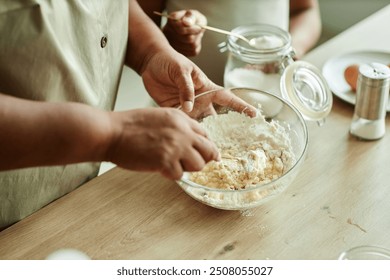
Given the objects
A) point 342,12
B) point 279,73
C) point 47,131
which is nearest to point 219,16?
point 279,73

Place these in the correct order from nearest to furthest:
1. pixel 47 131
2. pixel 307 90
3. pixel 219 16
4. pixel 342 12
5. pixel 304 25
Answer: pixel 47 131
pixel 307 90
pixel 219 16
pixel 304 25
pixel 342 12

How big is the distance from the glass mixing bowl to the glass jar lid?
0.06 meters

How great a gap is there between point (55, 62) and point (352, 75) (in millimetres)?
655

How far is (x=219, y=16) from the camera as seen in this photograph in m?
1.45

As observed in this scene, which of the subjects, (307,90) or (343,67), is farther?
(343,67)

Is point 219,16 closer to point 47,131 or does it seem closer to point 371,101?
point 371,101

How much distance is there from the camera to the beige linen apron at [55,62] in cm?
79

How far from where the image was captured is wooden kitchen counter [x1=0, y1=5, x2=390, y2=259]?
791mm

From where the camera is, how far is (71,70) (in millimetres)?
871

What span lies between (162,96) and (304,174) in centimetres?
32

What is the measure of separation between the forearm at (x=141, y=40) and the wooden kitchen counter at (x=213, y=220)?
267 millimetres

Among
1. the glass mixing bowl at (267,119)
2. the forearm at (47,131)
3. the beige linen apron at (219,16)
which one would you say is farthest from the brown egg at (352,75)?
the forearm at (47,131)

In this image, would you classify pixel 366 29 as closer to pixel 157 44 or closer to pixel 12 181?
pixel 157 44
